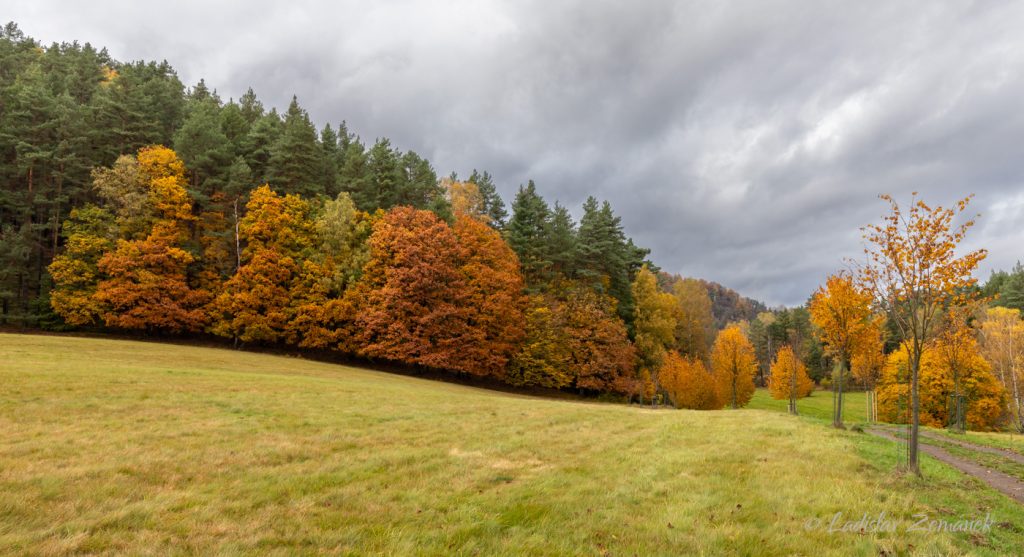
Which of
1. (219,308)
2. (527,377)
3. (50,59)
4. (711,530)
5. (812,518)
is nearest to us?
(711,530)

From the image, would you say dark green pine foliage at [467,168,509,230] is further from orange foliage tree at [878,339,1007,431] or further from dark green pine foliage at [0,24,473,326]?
orange foliage tree at [878,339,1007,431]

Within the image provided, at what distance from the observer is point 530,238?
163 ft

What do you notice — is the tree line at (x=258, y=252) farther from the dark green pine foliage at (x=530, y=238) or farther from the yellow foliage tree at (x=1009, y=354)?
the yellow foliage tree at (x=1009, y=354)

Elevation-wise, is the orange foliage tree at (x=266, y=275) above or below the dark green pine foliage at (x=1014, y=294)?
below

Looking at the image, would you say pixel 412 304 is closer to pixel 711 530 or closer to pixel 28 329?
pixel 28 329

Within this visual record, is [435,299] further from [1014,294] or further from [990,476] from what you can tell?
[1014,294]

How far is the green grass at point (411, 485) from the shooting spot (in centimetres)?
495

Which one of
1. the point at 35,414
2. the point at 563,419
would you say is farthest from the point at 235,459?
the point at 563,419

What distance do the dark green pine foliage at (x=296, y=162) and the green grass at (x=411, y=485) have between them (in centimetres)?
3237

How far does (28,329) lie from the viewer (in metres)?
33.2

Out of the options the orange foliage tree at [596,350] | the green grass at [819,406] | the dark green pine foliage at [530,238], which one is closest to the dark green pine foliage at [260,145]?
the dark green pine foliage at [530,238]

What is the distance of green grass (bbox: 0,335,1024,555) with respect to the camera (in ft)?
16.3

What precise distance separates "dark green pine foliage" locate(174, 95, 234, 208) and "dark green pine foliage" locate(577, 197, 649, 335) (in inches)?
1488

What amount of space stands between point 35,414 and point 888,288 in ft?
67.0
